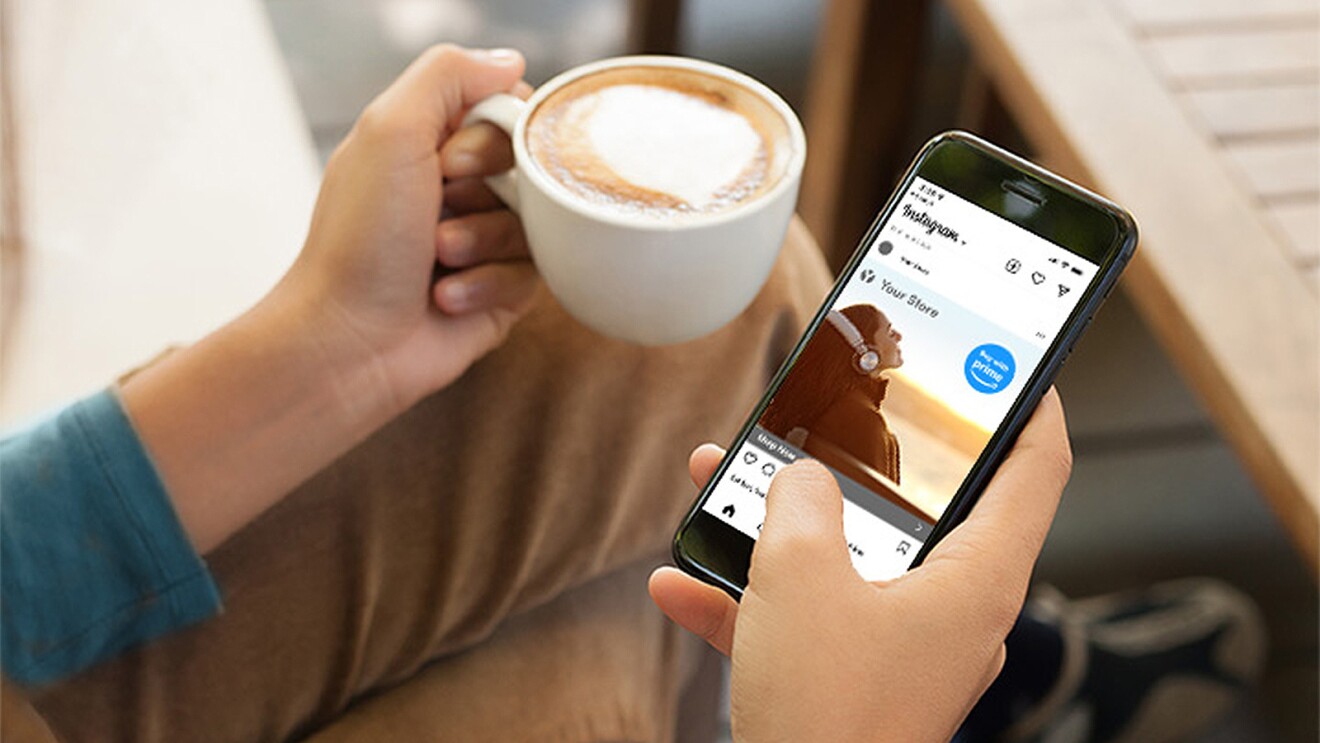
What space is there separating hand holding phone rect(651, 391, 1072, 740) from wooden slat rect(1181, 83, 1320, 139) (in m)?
0.48

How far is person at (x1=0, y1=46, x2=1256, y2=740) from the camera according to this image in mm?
574

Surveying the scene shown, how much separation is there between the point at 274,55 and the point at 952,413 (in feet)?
1.84

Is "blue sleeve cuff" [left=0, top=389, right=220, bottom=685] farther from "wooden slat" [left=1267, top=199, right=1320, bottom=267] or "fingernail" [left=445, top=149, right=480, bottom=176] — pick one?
"wooden slat" [left=1267, top=199, right=1320, bottom=267]

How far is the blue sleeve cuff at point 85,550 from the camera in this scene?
1.85ft

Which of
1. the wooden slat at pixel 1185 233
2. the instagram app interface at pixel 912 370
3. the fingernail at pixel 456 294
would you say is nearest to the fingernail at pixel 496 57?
the fingernail at pixel 456 294

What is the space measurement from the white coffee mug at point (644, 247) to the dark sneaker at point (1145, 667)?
611mm

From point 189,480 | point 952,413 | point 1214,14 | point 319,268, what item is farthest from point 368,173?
point 1214,14

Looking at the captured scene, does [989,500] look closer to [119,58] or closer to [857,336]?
[857,336]

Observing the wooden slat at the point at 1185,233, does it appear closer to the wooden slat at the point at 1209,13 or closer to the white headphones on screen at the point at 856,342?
the wooden slat at the point at 1209,13

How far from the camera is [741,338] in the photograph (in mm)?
656

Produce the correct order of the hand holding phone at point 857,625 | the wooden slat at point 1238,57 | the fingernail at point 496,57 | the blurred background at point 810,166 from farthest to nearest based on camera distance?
the wooden slat at point 1238,57, the blurred background at point 810,166, the fingernail at point 496,57, the hand holding phone at point 857,625

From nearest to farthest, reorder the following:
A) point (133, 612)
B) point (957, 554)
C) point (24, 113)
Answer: point (957, 554) < point (133, 612) < point (24, 113)

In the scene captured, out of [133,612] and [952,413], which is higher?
[952,413]

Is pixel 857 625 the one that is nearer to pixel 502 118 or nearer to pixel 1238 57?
pixel 502 118
